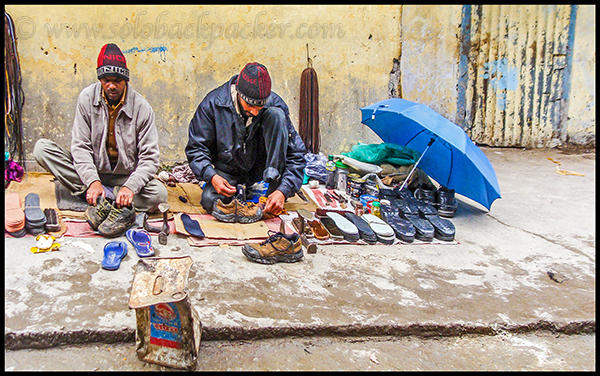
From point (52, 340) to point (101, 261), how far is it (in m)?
0.66

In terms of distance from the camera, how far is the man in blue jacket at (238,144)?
10.5 feet

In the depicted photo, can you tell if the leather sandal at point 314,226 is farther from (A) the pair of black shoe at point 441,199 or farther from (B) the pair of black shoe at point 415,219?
(A) the pair of black shoe at point 441,199

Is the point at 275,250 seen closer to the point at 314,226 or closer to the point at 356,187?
the point at 314,226

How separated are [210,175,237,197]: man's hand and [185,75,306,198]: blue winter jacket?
43 mm

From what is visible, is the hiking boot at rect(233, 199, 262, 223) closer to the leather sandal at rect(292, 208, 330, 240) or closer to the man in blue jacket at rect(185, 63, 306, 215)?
the man in blue jacket at rect(185, 63, 306, 215)

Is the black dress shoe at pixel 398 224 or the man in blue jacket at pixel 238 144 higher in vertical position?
the man in blue jacket at pixel 238 144

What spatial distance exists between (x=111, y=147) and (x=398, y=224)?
2194mm

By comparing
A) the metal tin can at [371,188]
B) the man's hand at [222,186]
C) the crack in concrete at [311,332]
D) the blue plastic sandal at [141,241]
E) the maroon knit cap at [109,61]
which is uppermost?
the maroon knit cap at [109,61]

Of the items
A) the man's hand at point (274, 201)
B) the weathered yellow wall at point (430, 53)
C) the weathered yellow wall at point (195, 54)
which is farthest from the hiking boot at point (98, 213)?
the weathered yellow wall at point (430, 53)

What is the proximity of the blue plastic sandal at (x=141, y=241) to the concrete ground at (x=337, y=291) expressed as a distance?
0.07 m

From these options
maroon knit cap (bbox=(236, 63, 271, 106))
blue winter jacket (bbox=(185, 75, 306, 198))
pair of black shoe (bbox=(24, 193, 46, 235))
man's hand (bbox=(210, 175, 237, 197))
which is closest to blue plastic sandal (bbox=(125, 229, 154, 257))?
pair of black shoe (bbox=(24, 193, 46, 235))

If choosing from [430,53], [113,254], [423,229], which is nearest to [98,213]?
[113,254]

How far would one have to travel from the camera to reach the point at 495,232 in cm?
331

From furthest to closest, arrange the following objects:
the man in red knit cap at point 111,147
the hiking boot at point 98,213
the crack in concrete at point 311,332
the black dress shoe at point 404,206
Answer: the black dress shoe at point 404,206 → the man in red knit cap at point 111,147 → the hiking boot at point 98,213 → the crack in concrete at point 311,332
